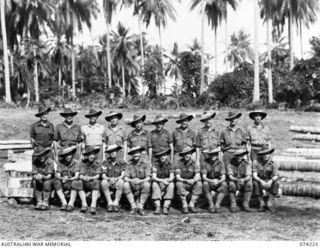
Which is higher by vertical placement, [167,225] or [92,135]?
[92,135]

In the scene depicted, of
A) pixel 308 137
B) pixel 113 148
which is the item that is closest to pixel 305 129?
pixel 308 137

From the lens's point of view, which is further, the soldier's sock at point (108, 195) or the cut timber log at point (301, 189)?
the cut timber log at point (301, 189)

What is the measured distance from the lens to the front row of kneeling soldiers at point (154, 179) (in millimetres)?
7777

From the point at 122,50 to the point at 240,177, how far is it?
4347 centimetres

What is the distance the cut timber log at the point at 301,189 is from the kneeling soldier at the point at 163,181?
210 cm

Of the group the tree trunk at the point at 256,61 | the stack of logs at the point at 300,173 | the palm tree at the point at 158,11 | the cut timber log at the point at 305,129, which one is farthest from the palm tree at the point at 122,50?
the stack of logs at the point at 300,173

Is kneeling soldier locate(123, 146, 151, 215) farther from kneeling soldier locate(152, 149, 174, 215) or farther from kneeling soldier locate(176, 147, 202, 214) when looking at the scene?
kneeling soldier locate(176, 147, 202, 214)

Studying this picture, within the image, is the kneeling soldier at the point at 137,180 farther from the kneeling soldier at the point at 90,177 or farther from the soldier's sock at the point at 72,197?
the soldier's sock at the point at 72,197

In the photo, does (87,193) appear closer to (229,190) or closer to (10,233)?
(10,233)

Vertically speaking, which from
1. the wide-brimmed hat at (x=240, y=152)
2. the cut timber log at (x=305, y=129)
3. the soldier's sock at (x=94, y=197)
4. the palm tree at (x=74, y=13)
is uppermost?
the palm tree at (x=74, y=13)

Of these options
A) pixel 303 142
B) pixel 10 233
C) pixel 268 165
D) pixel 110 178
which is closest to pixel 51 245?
pixel 10 233

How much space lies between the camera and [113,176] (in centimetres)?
787

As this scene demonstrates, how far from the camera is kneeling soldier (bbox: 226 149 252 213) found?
25.7 feet

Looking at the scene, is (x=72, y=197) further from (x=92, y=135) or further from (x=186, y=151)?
(x=186, y=151)
